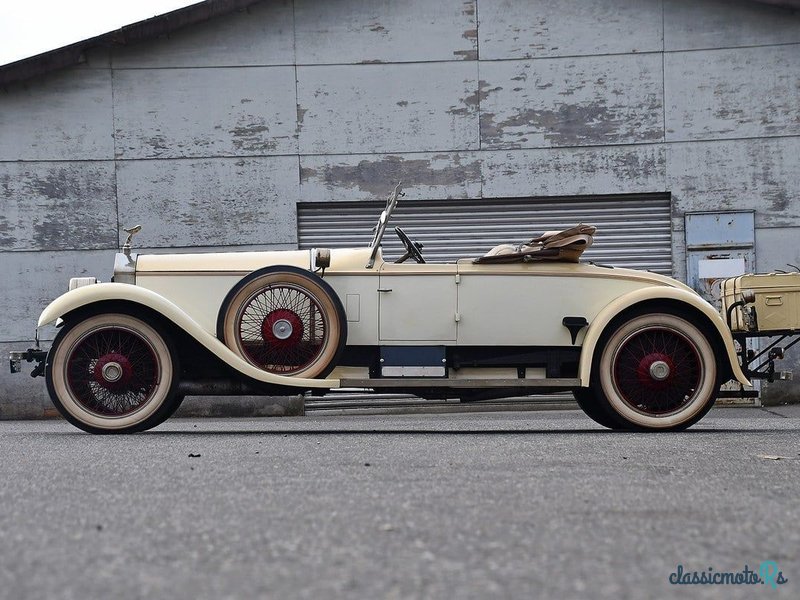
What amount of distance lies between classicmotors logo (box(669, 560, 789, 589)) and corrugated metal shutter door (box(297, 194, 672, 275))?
448 inches

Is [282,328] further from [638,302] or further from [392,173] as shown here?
[392,173]

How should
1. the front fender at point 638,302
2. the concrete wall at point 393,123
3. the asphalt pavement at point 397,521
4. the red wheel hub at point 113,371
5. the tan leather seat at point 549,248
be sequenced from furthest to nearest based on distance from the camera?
the concrete wall at point 393,123
the tan leather seat at point 549,248
the front fender at point 638,302
the red wheel hub at point 113,371
the asphalt pavement at point 397,521

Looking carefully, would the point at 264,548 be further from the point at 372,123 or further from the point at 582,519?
the point at 372,123

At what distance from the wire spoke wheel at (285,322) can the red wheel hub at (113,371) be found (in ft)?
2.25

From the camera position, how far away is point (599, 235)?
14.2 metres

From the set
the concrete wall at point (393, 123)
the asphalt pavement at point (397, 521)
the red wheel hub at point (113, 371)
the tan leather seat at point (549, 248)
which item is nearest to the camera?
the asphalt pavement at point (397, 521)

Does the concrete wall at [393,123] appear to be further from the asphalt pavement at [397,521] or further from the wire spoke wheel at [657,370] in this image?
the asphalt pavement at [397,521]

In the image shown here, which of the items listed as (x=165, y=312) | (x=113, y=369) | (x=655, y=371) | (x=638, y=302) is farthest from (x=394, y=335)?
(x=113, y=369)

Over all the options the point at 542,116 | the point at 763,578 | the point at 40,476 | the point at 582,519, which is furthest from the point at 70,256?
the point at 763,578

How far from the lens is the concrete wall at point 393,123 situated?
46.3 feet

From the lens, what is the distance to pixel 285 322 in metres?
8.30

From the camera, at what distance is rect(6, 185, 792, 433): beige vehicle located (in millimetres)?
8297

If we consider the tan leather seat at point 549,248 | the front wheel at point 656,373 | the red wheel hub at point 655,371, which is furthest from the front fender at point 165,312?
the red wheel hub at point 655,371

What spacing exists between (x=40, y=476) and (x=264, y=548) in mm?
2217
